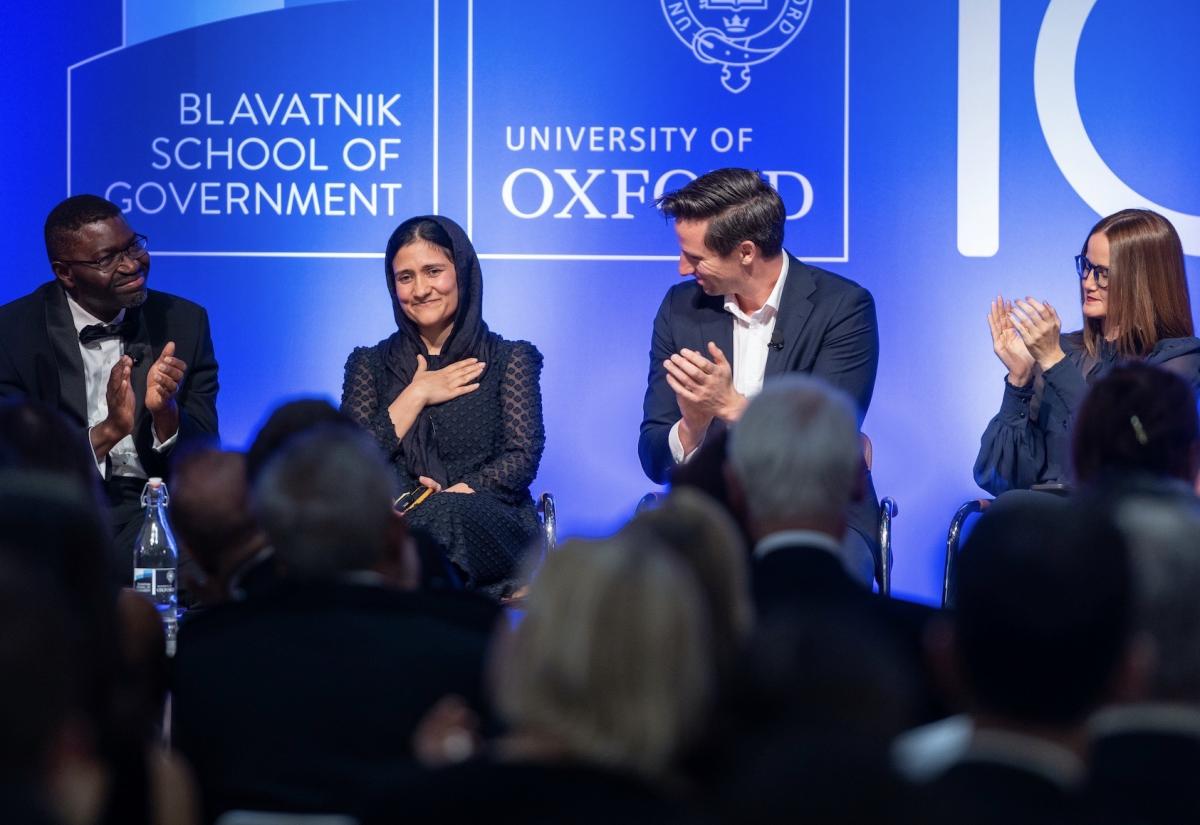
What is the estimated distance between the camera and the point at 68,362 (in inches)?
193

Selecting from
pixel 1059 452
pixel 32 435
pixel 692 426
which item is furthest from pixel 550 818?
pixel 1059 452

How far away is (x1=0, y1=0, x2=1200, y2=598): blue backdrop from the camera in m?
5.69

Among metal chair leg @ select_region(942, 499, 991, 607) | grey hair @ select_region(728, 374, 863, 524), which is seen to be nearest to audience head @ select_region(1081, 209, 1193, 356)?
metal chair leg @ select_region(942, 499, 991, 607)

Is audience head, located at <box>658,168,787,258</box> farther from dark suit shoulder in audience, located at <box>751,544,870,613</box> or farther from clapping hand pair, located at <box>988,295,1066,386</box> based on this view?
dark suit shoulder in audience, located at <box>751,544,870,613</box>

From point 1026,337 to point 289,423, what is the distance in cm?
266

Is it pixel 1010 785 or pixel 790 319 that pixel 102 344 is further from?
pixel 1010 785

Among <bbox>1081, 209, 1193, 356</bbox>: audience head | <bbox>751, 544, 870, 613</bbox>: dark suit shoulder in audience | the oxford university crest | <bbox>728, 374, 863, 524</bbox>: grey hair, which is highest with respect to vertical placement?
the oxford university crest

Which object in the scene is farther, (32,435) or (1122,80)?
(1122,80)

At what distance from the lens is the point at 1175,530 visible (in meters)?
1.86

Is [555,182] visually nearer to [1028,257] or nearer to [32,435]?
[1028,257]

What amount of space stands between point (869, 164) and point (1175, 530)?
401 centimetres

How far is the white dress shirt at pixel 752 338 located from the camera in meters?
4.92

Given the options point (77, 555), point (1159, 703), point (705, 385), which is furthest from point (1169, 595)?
point (705, 385)

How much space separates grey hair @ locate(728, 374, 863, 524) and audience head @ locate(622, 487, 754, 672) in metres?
0.47
